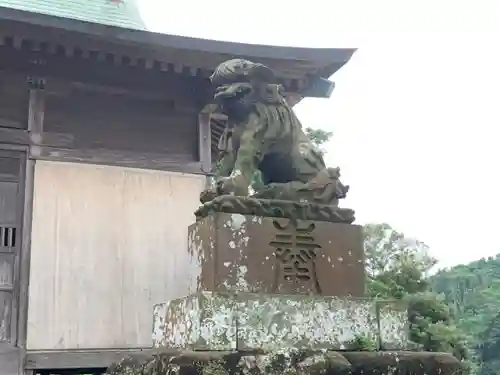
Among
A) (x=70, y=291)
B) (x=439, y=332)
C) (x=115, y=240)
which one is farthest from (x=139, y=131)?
(x=439, y=332)

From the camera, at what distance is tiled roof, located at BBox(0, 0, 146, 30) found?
8672mm

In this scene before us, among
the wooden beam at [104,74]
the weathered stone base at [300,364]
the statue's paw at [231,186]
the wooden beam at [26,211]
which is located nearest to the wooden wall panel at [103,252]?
the wooden beam at [26,211]

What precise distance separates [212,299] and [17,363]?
4.37 m

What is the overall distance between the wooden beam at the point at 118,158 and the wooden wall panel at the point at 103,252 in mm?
84

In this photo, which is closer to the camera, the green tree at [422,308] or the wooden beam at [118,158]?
the wooden beam at [118,158]

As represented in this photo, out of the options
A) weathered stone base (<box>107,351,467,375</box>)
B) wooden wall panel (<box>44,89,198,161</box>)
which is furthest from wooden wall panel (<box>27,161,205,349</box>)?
weathered stone base (<box>107,351,467,375</box>)

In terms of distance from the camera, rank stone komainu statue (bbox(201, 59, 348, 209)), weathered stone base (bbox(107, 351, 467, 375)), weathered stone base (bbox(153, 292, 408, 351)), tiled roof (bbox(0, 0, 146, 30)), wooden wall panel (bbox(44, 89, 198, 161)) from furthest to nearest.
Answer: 1. tiled roof (bbox(0, 0, 146, 30))
2. wooden wall panel (bbox(44, 89, 198, 161))
3. stone komainu statue (bbox(201, 59, 348, 209))
4. weathered stone base (bbox(153, 292, 408, 351))
5. weathered stone base (bbox(107, 351, 467, 375))

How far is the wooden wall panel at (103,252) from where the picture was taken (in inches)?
270

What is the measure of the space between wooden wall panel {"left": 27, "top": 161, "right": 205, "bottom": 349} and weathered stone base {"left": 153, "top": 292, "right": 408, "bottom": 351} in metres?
3.67

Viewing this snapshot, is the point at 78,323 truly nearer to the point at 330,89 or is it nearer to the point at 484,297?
the point at 330,89

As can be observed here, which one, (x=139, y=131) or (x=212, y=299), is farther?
(x=139, y=131)

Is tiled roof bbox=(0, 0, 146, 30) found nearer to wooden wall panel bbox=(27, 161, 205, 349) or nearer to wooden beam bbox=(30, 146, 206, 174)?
wooden beam bbox=(30, 146, 206, 174)

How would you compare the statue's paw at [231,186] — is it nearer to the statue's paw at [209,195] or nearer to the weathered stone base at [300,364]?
the statue's paw at [209,195]

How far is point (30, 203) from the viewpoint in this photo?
702 centimetres
